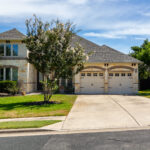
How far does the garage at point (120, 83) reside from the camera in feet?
71.3

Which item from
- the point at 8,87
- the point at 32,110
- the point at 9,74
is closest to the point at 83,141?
the point at 32,110

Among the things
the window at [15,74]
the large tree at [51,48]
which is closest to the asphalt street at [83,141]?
the large tree at [51,48]

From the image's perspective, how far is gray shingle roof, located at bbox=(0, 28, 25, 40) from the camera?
20406mm

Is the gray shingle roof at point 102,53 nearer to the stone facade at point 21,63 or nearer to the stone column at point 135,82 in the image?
the stone facade at point 21,63

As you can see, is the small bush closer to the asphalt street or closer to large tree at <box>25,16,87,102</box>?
large tree at <box>25,16,87,102</box>

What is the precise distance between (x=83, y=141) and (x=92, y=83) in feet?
53.0

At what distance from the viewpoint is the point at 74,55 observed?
13.6 m

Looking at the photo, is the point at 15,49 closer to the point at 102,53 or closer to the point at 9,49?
the point at 9,49

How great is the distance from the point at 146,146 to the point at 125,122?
2730 millimetres

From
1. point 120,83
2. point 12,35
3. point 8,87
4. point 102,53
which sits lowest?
point 8,87

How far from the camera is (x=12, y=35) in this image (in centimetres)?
2112

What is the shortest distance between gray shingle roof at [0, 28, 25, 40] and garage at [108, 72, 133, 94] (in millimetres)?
11808

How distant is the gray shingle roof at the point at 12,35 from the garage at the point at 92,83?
8.80 meters

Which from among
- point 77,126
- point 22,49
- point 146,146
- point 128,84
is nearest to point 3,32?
point 22,49
